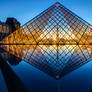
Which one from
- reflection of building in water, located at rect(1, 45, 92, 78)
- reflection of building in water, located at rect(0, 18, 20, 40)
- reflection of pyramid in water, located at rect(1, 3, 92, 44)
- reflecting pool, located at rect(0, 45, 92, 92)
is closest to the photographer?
reflecting pool, located at rect(0, 45, 92, 92)

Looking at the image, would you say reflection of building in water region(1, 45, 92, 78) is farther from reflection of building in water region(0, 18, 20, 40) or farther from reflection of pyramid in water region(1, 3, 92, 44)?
reflection of building in water region(0, 18, 20, 40)

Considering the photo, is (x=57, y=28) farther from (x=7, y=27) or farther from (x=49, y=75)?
(x=7, y=27)

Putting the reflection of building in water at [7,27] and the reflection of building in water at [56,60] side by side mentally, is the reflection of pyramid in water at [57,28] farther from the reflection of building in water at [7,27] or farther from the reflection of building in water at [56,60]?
the reflection of building in water at [7,27]

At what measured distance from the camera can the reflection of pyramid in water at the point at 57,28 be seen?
792 inches

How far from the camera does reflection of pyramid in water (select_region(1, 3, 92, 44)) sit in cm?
2012

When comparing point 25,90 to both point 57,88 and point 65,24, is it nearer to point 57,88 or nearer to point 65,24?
point 57,88

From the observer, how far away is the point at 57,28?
2169cm

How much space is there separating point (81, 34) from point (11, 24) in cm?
5294

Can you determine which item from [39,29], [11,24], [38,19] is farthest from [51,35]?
[11,24]

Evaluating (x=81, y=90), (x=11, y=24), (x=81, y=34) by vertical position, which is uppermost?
(x=11, y=24)

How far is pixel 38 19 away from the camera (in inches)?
829

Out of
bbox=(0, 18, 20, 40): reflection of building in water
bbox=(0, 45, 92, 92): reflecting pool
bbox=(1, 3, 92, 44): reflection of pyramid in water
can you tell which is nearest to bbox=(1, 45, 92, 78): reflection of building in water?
bbox=(0, 45, 92, 92): reflecting pool

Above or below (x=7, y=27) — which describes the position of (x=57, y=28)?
below

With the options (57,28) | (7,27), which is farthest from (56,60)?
(7,27)
